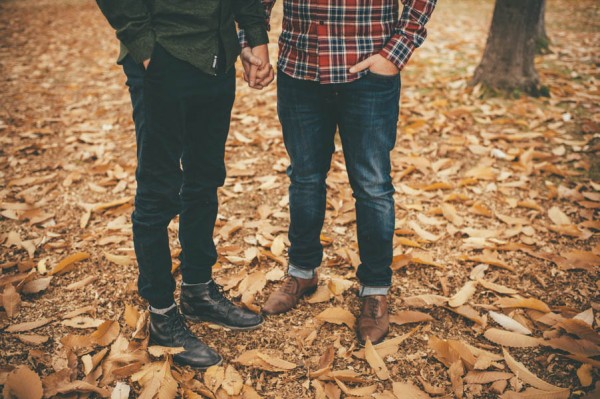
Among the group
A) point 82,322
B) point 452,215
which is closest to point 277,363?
point 82,322

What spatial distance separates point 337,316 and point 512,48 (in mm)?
3551

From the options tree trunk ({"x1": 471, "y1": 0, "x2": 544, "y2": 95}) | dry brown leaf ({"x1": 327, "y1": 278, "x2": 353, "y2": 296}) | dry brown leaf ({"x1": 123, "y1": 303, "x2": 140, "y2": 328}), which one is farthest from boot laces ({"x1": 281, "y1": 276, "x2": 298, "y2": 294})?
tree trunk ({"x1": 471, "y1": 0, "x2": 544, "y2": 95})

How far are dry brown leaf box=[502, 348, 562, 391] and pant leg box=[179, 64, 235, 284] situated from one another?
1.40 meters

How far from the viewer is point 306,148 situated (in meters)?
1.99

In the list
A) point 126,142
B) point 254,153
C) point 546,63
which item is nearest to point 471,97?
point 546,63

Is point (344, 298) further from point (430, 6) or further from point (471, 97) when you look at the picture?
point (471, 97)

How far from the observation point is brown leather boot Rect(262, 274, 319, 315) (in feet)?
7.20

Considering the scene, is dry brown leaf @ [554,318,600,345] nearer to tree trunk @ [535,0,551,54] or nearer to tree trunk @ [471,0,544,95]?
tree trunk @ [471,0,544,95]

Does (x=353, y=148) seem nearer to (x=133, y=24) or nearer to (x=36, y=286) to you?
(x=133, y=24)

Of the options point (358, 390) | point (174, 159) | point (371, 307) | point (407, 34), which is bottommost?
point (358, 390)

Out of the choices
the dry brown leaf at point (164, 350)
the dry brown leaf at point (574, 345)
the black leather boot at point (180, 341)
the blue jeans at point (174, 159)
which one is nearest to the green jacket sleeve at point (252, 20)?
the blue jeans at point (174, 159)

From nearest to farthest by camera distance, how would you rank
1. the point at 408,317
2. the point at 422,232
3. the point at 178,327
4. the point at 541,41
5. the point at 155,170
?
the point at 155,170
the point at 178,327
the point at 408,317
the point at 422,232
the point at 541,41

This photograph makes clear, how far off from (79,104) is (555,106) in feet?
16.0

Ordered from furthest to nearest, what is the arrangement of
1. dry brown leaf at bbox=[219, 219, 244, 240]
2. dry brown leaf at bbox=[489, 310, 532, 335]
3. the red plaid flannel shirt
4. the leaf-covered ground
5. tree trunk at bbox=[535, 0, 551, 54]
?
tree trunk at bbox=[535, 0, 551, 54], dry brown leaf at bbox=[219, 219, 244, 240], dry brown leaf at bbox=[489, 310, 532, 335], the leaf-covered ground, the red plaid flannel shirt
